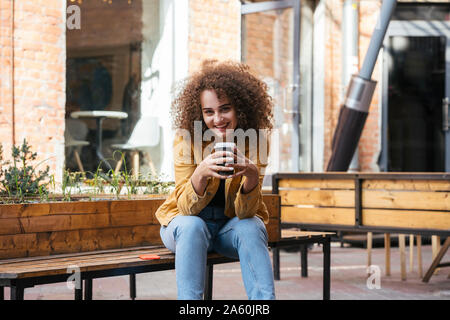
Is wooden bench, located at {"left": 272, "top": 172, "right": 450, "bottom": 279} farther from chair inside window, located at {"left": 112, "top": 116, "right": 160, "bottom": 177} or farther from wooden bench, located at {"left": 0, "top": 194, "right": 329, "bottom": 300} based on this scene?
chair inside window, located at {"left": 112, "top": 116, "right": 160, "bottom": 177}

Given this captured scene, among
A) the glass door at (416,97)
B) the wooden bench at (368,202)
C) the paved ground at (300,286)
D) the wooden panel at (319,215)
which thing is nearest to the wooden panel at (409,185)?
the wooden bench at (368,202)

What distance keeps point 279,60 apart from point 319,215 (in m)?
3.46

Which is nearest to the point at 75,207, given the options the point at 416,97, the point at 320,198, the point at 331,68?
the point at 320,198

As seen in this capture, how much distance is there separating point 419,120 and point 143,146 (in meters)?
4.24

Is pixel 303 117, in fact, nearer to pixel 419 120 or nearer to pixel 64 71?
pixel 419 120

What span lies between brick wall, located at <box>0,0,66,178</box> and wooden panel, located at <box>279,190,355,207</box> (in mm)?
2169

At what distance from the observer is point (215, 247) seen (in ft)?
8.91

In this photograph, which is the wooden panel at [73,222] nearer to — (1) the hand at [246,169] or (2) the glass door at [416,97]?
(1) the hand at [246,169]

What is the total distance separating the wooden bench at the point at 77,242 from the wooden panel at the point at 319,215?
1.82 meters

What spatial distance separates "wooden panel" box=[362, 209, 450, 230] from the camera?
13.0ft

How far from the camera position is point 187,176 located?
2.72 m

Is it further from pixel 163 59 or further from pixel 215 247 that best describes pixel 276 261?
pixel 163 59
